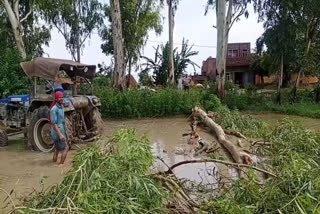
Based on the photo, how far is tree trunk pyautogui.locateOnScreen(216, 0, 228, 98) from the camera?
A: 1919 cm

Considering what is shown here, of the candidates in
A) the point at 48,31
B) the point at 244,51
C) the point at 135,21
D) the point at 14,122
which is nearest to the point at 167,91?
the point at 14,122

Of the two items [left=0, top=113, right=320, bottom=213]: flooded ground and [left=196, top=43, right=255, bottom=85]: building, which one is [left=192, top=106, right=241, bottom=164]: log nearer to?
[left=0, top=113, right=320, bottom=213]: flooded ground

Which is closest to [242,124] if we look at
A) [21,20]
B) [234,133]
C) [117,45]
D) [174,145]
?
[234,133]

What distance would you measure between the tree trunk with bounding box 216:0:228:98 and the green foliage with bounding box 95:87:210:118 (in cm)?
174

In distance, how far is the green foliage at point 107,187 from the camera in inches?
→ 132

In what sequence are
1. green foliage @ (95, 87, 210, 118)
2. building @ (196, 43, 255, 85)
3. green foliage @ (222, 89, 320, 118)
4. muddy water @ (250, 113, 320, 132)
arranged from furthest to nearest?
building @ (196, 43, 255, 85), green foliage @ (222, 89, 320, 118), green foliage @ (95, 87, 210, 118), muddy water @ (250, 113, 320, 132)

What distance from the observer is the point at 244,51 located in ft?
134

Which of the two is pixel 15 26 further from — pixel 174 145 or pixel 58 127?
pixel 58 127

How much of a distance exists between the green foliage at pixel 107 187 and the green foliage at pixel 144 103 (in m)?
12.3

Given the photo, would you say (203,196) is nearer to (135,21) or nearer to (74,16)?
(135,21)

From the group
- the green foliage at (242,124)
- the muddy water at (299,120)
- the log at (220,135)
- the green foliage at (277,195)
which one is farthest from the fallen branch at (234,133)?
the green foliage at (277,195)

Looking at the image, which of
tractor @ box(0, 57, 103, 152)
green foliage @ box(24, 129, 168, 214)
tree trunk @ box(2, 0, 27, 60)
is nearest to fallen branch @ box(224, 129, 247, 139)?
tractor @ box(0, 57, 103, 152)

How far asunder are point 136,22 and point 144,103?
17.1 metres

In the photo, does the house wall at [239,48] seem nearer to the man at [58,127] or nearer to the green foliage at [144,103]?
the green foliage at [144,103]
